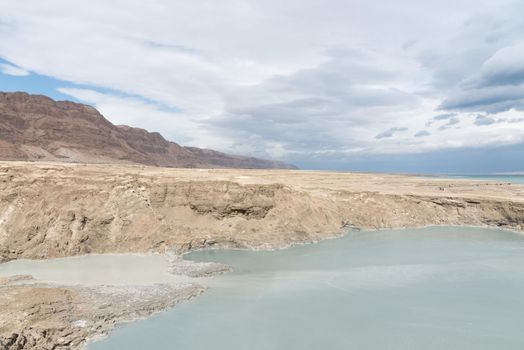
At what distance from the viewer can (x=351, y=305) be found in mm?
15312

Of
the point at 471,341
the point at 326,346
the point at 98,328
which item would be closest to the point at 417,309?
the point at 471,341

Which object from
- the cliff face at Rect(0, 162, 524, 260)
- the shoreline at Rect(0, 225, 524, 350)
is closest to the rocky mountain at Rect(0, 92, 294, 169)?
the cliff face at Rect(0, 162, 524, 260)

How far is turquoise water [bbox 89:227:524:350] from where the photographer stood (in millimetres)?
12547

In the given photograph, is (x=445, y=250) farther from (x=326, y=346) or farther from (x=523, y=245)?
(x=326, y=346)

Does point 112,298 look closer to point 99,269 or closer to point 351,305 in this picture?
point 99,269

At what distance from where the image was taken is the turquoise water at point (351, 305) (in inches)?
494

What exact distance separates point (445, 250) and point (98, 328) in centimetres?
1987

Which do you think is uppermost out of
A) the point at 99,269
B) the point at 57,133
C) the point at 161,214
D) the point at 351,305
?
the point at 57,133

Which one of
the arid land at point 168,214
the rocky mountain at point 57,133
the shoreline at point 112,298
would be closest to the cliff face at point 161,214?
the arid land at point 168,214

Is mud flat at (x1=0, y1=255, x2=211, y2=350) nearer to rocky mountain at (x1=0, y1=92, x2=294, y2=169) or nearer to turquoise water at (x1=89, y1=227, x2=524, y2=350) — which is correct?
turquoise water at (x1=89, y1=227, x2=524, y2=350)

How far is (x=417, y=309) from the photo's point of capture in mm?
14875

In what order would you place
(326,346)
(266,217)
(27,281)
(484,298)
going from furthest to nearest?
(266,217)
(27,281)
(484,298)
(326,346)

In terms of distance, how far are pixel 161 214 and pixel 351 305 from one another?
1581cm

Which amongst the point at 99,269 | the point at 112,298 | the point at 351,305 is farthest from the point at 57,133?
the point at 351,305
